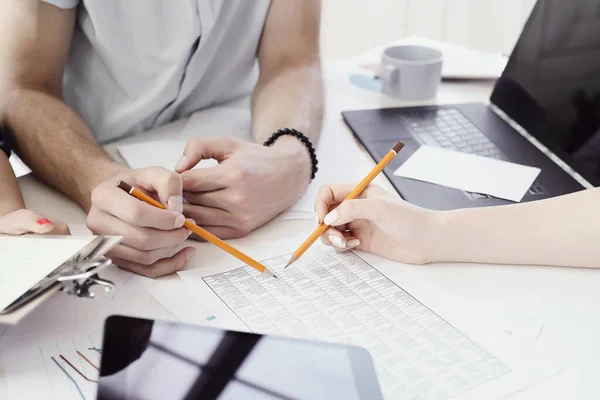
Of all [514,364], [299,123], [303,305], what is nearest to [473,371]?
[514,364]

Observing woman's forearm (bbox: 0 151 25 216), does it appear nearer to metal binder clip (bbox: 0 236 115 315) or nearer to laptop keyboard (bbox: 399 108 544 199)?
metal binder clip (bbox: 0 236 115 315)

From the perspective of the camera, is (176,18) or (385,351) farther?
(176,18)

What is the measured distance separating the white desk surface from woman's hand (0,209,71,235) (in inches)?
3.2

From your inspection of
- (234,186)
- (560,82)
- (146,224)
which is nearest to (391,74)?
(560,82)

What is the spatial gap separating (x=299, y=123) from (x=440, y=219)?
327mm

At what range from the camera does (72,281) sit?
0.58 metres

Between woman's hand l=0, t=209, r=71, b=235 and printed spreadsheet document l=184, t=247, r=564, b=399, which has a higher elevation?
woman's hand l=0, t=209, r=71, b=235

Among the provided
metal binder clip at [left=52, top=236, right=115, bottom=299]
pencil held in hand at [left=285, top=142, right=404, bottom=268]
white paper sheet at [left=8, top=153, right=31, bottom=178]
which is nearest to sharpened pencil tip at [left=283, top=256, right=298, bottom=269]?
pencil held in hand at [left=285, top=142, right=404, bottom=268]

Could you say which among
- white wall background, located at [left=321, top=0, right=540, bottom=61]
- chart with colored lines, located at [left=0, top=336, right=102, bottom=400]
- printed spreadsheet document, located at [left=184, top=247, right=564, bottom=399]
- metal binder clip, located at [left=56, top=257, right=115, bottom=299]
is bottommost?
white wall background, located at [left=321, top=0, right=540, bottom=61]

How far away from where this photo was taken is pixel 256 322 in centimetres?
63

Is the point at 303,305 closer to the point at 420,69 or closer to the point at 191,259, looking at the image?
the point at 191,259

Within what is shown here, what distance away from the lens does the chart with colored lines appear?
553 mm

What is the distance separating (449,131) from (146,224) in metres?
0.62

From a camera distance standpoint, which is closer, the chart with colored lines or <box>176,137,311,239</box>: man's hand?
the chart with colored lines
